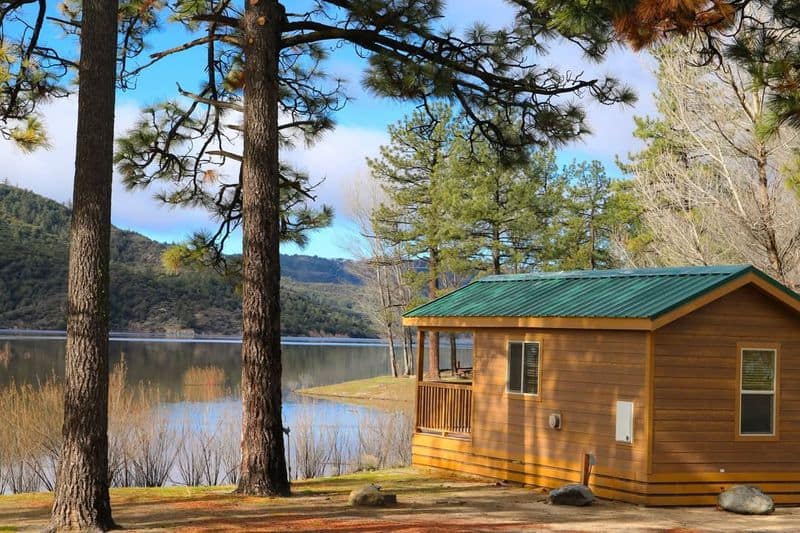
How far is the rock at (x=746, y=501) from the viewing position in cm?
1134

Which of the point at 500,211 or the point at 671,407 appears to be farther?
the point at 500,211

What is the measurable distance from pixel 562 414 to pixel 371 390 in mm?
25532

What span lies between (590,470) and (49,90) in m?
8.19

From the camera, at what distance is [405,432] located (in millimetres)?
19812

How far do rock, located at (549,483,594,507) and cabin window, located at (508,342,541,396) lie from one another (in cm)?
175

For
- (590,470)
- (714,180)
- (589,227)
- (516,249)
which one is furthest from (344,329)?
(590,470)

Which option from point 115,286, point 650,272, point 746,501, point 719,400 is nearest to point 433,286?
point 650,272

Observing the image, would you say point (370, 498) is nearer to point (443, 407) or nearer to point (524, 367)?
point (524, 367)

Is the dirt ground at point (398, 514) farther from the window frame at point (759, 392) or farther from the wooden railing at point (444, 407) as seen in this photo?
the wooden railing at point (444, 407)

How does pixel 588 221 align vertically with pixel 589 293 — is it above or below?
above

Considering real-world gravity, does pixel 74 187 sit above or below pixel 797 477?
above

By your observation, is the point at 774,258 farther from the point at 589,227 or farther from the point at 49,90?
the point at 589,227

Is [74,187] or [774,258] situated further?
[774,258]

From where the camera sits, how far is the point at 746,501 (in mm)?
11352
